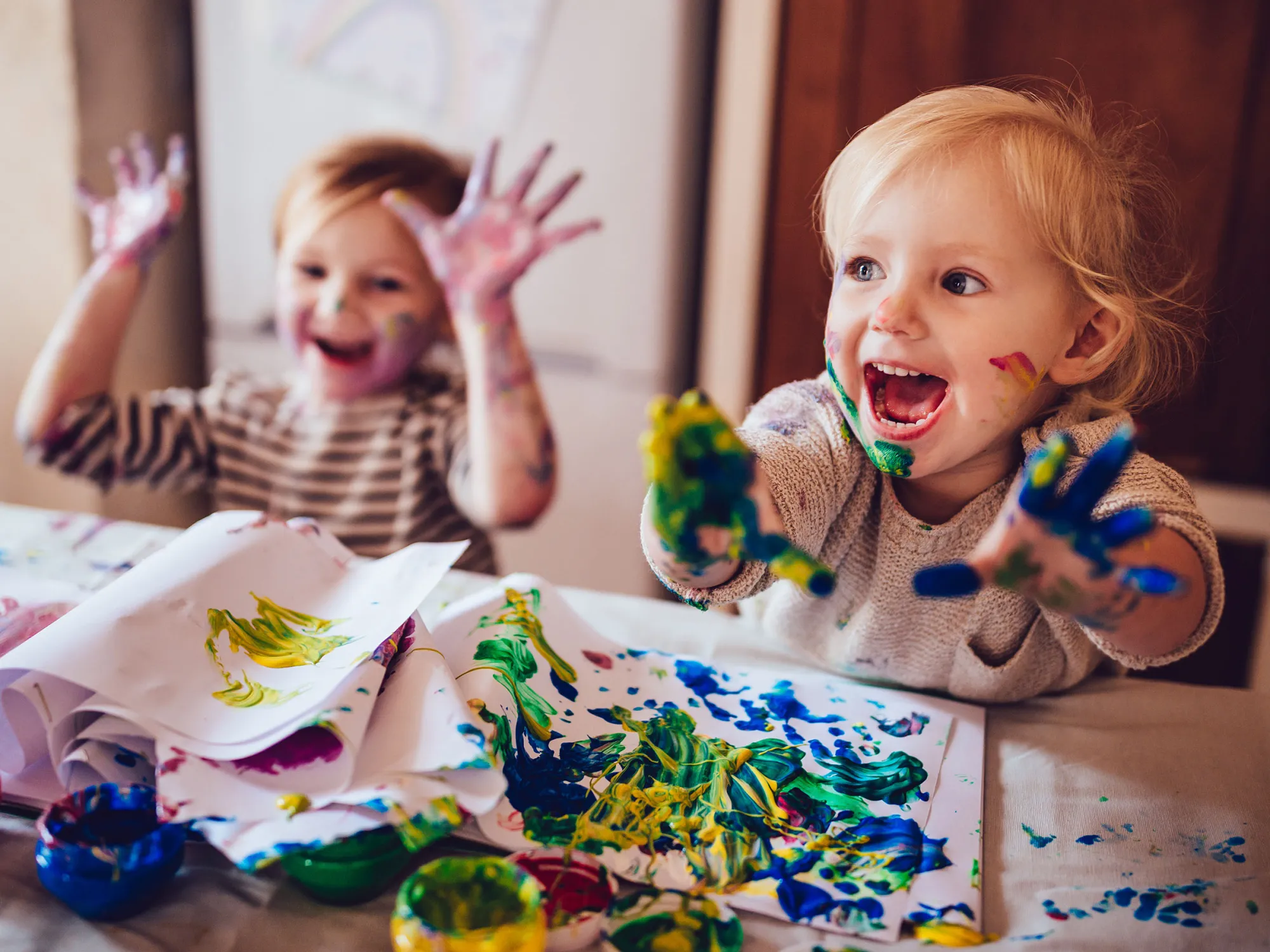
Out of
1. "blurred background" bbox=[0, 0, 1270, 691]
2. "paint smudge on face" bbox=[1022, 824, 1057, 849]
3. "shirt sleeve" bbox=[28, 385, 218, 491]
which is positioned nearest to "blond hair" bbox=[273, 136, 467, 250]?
"shirt sleeve" bbox=[28, 385, 218, 491]

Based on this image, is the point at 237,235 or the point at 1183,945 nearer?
the point at 1183,945

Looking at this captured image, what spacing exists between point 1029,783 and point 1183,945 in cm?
15

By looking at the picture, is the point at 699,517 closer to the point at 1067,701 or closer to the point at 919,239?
the point at 919,239

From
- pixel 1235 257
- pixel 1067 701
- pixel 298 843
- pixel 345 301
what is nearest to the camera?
pixel 298 843

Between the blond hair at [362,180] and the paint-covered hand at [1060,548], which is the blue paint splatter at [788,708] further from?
the blond hair at [362,180]

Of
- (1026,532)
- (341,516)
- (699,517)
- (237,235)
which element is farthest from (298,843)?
(237,235)

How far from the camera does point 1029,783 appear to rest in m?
0.68

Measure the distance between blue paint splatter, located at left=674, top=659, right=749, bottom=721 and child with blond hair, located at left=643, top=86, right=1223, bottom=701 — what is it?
80 millimetres

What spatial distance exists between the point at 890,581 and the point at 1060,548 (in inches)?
10.1

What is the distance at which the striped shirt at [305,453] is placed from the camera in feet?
4.07

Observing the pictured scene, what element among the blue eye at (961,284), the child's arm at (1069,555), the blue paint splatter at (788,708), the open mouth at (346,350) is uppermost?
the blue eye at (961,284)

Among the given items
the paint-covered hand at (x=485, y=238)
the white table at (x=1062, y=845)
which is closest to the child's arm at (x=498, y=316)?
the paint-covered hand at (x=485, y=238)

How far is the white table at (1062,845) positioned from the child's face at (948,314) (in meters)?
0.22

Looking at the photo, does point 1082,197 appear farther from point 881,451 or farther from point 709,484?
point 709,484
